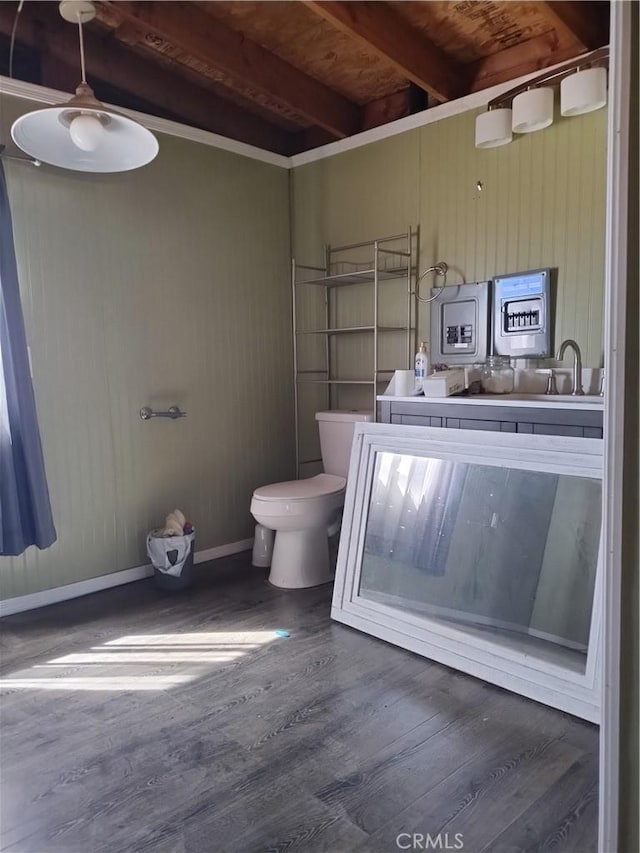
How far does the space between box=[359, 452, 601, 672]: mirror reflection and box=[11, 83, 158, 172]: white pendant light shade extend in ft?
5.11

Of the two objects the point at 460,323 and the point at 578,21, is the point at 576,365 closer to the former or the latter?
the point at 460,323

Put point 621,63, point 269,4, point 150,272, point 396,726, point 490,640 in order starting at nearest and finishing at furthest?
1. point 621,63
2. point 396,726
3. point 490,640
4. point 269,4
5. point 150,272

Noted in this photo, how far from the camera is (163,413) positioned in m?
3.12

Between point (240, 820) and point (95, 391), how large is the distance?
2.07 metres

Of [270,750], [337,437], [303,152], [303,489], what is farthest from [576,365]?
[303,152]

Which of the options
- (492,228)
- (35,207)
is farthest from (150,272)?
(492,228)

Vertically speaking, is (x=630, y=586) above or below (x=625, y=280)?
below

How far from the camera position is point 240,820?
1.45 m

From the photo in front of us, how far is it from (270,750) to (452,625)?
0.85 metres

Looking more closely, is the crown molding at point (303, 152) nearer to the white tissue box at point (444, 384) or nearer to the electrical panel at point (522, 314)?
the electrical panel at point (522, 314)

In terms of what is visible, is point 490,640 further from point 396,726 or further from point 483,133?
point 483,133

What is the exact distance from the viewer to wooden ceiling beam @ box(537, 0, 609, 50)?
2.32 metres

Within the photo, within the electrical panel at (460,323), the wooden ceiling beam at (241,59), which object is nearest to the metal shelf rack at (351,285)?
the electrical panel at (460,323)

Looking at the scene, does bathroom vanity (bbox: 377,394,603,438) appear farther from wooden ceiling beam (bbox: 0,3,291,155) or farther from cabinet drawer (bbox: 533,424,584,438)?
wooden ceiling beam (bbox: 0,3,291,155)
